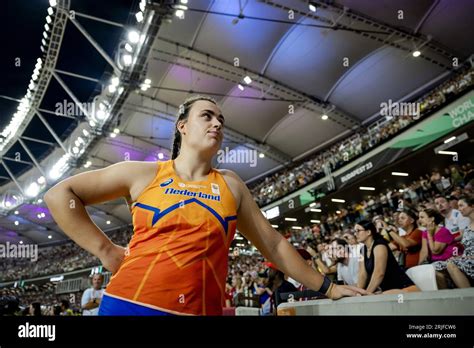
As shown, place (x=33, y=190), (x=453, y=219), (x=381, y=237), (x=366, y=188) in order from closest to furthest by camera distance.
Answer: (x=381, y=237) < (x=453, y=219) < (x=366, y=188) < (x=33, y=190)

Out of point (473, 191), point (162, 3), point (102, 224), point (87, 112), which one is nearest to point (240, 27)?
point (162, 3)

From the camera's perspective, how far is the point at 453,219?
270 inches

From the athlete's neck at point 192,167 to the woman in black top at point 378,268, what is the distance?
3121mm

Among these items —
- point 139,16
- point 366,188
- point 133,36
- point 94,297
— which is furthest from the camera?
point 366,188

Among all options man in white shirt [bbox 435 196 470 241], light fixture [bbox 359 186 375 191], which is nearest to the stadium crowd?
man in white shirt [bbox 435 196 470 241]

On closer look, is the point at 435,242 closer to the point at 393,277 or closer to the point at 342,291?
the point at 393,277

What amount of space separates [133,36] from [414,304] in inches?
540

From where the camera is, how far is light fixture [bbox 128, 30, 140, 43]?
14.2 meters

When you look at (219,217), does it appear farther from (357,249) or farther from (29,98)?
(29,98)

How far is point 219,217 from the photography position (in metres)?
1.39

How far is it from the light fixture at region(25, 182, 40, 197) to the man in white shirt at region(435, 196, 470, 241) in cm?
2401

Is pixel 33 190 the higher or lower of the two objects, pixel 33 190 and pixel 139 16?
the lower

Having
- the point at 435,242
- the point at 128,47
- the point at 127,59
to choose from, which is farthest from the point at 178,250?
the point at 127,59

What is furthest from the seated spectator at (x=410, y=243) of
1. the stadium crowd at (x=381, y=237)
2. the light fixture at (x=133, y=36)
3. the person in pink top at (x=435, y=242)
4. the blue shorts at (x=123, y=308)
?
the light fixture at (x=133, y=36)
